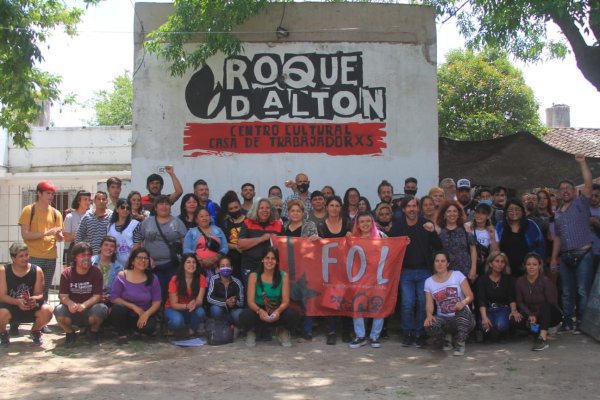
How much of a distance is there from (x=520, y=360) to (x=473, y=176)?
5.44m

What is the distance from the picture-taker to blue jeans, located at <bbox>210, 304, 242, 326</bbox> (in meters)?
7.83

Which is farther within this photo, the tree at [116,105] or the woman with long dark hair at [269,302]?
the tree at [116,105]

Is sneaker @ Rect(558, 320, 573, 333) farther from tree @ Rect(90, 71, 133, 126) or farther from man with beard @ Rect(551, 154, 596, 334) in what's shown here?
tree @ Rect(90, 71, 133, 126)

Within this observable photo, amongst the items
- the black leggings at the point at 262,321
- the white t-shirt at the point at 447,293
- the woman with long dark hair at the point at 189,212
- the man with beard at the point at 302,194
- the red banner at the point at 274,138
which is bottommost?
the black leggings at the point at 262,321

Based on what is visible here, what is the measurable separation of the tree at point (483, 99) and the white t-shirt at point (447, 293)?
46.6 ft

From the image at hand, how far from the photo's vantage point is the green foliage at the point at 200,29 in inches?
400

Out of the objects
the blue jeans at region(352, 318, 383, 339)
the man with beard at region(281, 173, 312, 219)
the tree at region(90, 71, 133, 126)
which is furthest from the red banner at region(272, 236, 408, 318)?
the tree at region(90, 71, 133, 126)

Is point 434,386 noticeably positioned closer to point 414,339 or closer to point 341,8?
point 414,339

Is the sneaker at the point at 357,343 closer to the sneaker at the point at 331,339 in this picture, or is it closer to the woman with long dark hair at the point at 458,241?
the sneaker at the point at 331,339

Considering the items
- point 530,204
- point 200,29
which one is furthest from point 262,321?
point 200,29

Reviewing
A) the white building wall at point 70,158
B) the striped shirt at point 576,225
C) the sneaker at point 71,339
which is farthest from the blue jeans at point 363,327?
the white building wall at point 70,158

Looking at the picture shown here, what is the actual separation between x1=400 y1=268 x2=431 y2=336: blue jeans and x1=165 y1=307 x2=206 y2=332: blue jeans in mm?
2349

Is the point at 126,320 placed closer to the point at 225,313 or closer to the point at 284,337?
the point at 225,313

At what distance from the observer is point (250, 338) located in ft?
25.5
